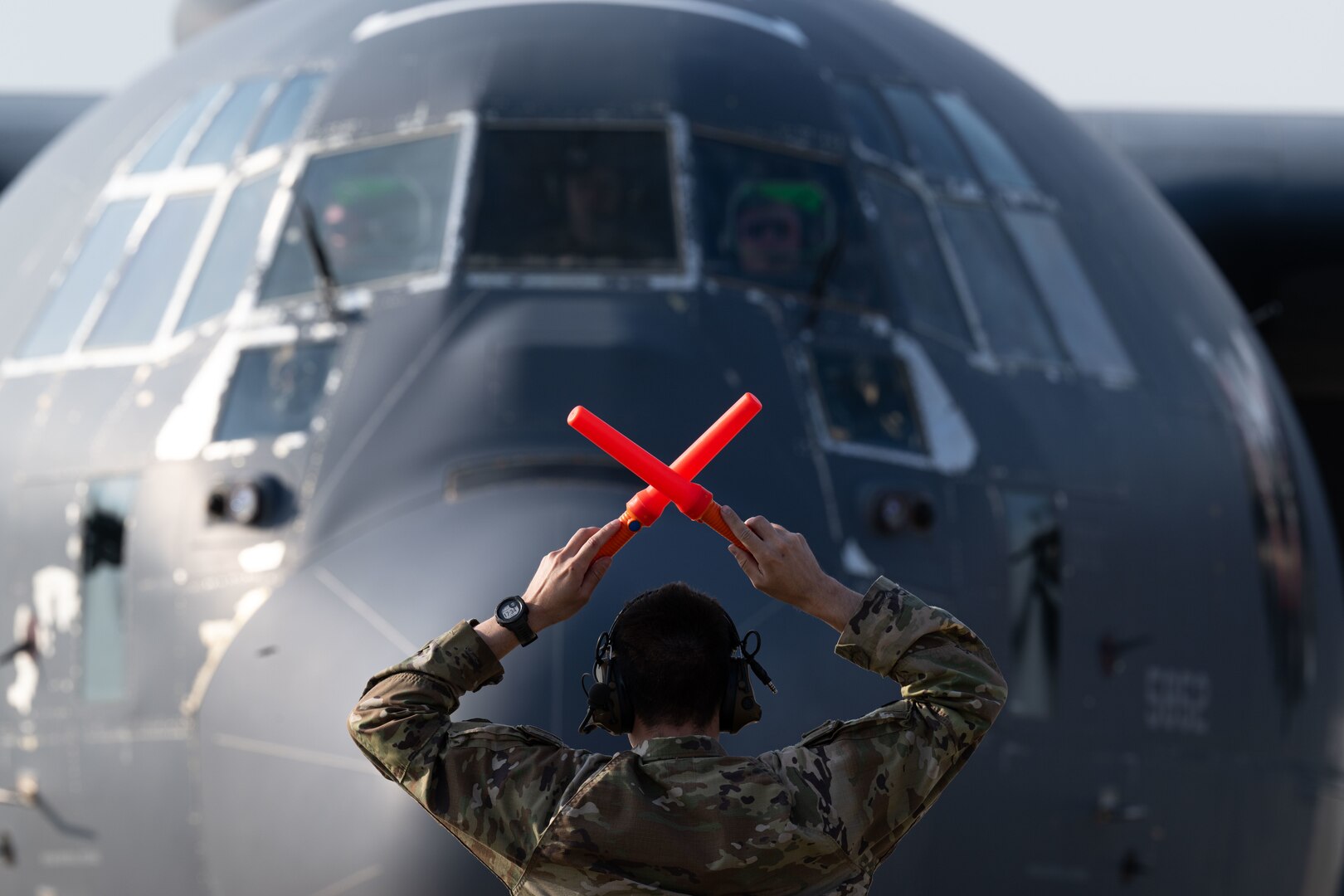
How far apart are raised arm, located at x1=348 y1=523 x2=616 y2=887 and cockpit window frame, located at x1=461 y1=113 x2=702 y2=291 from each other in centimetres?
242

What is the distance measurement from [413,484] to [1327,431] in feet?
26.9

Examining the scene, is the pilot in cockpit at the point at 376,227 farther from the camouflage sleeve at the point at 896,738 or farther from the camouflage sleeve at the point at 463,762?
the camouflage sleeve at the point at 896,738

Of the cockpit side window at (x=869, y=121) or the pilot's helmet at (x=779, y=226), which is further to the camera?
the cockpit side window at (x=869, y=121)

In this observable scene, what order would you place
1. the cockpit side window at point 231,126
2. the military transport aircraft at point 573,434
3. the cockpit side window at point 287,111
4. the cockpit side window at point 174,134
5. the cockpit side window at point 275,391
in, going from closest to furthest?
the military transport aircraft at point 573,434 < the cockpit side window at point 275,391 < the cockpit side window at point 287,111 < the cockpit side window at point 231,126 < the cockpit side window at point 174,134

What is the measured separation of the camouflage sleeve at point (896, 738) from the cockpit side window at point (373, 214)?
2730 mm

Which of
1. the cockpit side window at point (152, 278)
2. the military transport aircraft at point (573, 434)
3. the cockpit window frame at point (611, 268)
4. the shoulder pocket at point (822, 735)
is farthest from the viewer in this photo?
the cockpit side window at point (152, 278)

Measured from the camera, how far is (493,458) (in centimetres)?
494

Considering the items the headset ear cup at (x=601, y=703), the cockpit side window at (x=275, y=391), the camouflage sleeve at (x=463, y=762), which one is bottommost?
the camouflage sleeve at (x=463, y=762)

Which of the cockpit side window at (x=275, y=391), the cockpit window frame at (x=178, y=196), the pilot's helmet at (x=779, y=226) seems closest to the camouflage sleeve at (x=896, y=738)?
the cockpit side window at (x=275, y=391)

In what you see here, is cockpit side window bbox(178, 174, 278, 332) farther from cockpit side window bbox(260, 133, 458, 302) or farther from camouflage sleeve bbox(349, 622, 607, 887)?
camouflage sleeve bbox(349, 622, 607, 887)

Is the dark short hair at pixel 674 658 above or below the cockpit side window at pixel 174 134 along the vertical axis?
below

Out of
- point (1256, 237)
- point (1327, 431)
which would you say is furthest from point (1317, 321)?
point (1327, 431)

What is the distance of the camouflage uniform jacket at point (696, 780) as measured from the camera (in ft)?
9.50

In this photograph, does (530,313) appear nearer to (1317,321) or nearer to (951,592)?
(951,592)
